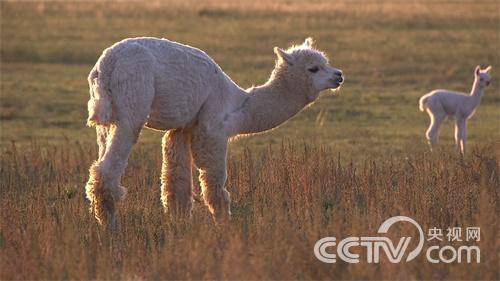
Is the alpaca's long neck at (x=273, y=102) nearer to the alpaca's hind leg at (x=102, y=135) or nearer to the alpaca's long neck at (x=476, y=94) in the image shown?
the alpaca's hind leg at (x=102, y=135)

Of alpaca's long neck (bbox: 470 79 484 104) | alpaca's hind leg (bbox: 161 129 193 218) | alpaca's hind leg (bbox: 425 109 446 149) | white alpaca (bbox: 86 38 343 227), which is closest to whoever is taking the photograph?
white alpaca (bbox: 86 38 343 227)

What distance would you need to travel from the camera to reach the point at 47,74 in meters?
29.1

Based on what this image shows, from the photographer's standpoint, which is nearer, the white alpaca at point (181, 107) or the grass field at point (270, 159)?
the grass field at point (270, 159)

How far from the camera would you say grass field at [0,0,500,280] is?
8555mm

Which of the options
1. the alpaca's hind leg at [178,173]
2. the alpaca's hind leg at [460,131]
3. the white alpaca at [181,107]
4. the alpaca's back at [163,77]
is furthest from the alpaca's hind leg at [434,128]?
the alpaca's back at [163,77]

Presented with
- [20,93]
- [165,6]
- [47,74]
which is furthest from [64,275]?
[165,6]

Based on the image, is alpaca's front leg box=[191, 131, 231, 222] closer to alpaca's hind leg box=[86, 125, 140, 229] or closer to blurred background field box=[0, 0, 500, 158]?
alpaca's hind leg box=[86, 125, 140, 229]

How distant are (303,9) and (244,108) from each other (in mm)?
36301

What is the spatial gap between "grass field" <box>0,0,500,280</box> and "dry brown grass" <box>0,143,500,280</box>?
0.02m

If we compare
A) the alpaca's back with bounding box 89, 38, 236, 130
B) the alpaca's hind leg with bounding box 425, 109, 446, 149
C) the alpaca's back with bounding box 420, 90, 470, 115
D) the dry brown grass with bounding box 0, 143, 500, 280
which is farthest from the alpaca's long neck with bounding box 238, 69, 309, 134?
the alpaca's back with bounding box 420, 90, 470, 115

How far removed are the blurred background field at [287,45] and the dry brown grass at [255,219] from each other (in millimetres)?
5356

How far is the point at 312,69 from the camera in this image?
11.0m

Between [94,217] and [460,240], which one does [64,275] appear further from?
[460,240]

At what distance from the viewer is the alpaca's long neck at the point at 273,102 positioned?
439 inches
